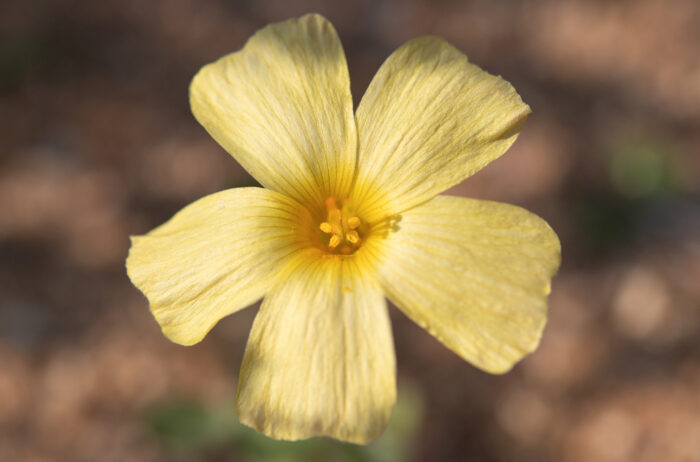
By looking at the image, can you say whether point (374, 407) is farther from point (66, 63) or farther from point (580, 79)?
point (66, 63)

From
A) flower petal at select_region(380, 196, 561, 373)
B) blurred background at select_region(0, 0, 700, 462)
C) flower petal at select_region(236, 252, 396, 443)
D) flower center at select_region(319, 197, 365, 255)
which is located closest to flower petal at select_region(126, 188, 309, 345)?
flower petal at select_region(236, 252, 396, 443)

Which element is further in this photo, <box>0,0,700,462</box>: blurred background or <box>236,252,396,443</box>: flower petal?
<box>0,0,700,462</box>: blurred background

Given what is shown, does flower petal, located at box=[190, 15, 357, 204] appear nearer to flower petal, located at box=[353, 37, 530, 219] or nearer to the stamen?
flower petal, located at box=[353, 37, 530, 219]

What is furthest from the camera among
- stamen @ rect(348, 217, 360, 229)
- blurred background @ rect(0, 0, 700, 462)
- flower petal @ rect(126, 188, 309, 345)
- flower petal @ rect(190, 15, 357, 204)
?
blurred background @ rect(0, 0, 700, 462)

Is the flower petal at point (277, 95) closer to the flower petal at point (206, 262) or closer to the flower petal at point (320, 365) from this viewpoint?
the flower petal at point (206, 262)

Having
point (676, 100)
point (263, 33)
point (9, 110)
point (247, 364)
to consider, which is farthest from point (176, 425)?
point (676, 100)

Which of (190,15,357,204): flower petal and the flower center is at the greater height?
(190,15,357,204): flower petal

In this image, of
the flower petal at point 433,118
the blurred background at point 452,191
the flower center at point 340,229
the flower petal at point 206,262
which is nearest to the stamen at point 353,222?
the flower center at point 340,229

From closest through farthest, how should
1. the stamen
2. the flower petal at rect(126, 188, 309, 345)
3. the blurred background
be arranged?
the flower petal at rect(126, 188, 309, 345) < the stamen < the blurred background

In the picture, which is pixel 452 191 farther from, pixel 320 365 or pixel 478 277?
pixel 320 365

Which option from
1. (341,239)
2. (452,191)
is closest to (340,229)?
(341,239)

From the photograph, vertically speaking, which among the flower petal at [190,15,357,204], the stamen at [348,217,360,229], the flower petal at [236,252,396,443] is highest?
the flower petal at [190,15,357,204]
